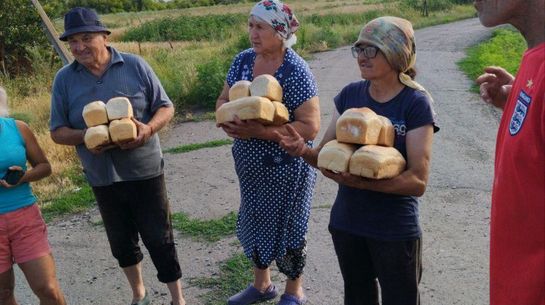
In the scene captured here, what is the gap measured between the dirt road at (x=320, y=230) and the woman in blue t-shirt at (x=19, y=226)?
95 centimetres

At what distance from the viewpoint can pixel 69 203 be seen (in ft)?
20.2

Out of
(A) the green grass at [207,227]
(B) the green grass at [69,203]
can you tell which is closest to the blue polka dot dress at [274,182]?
(A) the green grass at [207,227]

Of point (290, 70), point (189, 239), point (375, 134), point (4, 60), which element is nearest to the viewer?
point (375, 134)

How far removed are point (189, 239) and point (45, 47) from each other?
1075cm

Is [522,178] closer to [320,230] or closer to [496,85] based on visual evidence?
[496,85]

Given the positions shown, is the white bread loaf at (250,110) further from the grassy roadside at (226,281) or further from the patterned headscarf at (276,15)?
the grassy roadside at (226,281)

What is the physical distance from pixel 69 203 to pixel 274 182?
3456mm

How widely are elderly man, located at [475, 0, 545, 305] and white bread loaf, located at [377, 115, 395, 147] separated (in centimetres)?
69

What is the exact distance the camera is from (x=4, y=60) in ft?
46.1

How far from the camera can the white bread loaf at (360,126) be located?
2529mm

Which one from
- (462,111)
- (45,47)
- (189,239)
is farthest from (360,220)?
(45,47)

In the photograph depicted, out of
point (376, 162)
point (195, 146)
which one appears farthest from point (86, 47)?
point (195, 146)

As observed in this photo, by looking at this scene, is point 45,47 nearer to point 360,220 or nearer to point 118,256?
point 118,256

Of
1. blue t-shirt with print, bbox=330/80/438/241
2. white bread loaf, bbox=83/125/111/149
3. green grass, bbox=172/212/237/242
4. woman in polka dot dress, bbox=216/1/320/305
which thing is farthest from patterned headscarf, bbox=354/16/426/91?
green grass, bbox=172/212/237/242
